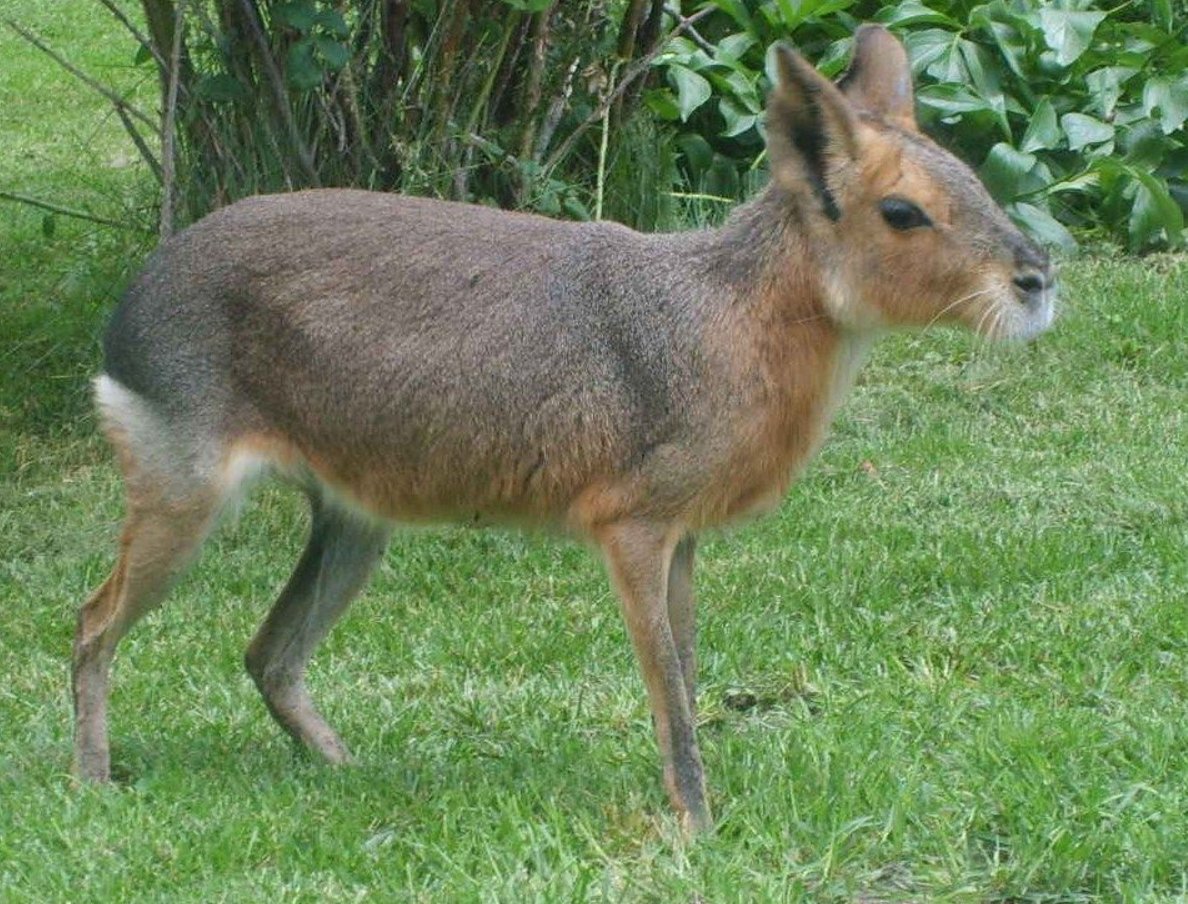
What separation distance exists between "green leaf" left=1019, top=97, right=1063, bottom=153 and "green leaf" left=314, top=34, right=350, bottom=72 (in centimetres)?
400

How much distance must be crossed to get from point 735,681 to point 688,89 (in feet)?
16.5

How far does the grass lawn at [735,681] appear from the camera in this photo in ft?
14.2

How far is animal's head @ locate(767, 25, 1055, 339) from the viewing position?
461 cm

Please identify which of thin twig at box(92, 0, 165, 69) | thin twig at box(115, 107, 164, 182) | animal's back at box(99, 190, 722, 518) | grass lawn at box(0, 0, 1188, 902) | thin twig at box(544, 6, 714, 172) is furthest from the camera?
thin twig at box(544, 6, 714, 172)

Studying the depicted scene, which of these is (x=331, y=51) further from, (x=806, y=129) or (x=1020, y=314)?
(x=1020, y=314)

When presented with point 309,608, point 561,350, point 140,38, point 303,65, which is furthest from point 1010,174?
point 561,350

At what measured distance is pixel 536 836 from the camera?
14.6 feet

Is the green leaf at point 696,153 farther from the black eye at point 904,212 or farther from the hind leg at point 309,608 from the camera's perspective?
the black eye at point 904,212

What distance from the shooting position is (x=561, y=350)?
16.1ft

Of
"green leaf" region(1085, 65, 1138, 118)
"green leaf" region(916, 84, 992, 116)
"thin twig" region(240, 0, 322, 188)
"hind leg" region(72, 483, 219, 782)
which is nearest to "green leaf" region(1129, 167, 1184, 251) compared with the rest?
"green leaf" region(1085, 65, 1138, 118)

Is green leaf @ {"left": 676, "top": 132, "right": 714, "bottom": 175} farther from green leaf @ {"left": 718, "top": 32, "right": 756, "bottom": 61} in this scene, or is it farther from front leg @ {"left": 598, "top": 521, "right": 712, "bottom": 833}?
front leg @ {"left": 598, "top": 521, "right": 712, "bottom": 833}

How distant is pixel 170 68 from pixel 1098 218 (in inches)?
190

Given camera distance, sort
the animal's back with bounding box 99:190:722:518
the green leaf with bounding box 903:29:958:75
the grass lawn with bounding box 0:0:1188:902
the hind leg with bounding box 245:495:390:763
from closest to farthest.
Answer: the grass lawn with bounding box 0:0:1188:902 < the animal's back with bounding box 99:190:722:518 < the hind leg with bounding box 245:495:390:763 < the green leaf with bounding box 903:29:958:75

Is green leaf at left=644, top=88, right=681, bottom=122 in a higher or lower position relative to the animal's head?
lower
